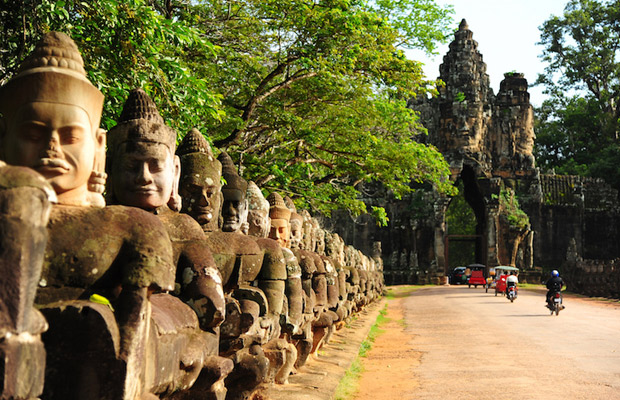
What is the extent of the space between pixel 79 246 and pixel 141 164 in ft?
3.93

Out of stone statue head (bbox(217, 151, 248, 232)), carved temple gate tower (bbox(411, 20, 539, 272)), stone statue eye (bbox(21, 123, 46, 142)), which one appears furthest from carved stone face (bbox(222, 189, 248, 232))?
carved temple gate tower (bbox(411, 20, 539, 272))

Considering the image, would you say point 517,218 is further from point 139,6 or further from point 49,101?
point 49,101

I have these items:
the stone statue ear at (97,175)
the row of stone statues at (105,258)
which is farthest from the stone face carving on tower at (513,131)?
the stone statue ear at (97,175)

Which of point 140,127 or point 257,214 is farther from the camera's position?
point 257,214

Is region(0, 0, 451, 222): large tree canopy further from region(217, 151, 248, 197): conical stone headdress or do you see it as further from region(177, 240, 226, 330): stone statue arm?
region(177, 240, 226, 330): stone statue arm

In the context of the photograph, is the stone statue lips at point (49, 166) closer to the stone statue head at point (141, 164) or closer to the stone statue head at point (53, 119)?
the stone statue head at point (53, 119)

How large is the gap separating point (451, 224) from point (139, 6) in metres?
47.4

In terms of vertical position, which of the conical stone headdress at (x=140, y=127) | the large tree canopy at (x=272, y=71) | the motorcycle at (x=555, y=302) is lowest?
the motorcycle at (x=555, y=302)

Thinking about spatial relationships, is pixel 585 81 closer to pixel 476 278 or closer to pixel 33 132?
pixel 476 278

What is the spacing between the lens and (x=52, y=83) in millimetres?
2748

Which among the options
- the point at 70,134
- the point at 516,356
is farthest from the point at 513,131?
the point at 70,134

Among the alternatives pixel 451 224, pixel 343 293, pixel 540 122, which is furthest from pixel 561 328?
pixel 540 122

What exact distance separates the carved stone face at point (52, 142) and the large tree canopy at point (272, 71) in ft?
12.1

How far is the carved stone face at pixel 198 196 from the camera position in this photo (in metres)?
4.68
